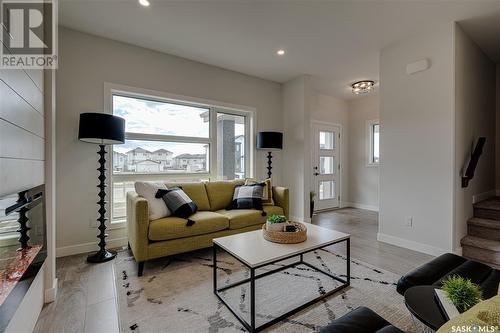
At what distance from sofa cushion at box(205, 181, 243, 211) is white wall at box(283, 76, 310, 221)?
1.44 metres

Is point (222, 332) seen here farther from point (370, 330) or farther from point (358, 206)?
point (358, 206)

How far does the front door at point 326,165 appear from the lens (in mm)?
5344

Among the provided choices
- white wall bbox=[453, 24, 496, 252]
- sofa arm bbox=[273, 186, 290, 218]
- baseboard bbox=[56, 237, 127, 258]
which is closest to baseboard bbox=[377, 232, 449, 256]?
white wall bbox=[453, 24, 496, 252]

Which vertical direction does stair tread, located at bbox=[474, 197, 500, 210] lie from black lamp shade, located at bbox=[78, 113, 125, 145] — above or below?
below

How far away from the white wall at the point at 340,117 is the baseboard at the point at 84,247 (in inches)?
153

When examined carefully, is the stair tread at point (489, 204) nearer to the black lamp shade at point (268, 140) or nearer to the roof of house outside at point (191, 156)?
the black lamp shade at point (268, 140)

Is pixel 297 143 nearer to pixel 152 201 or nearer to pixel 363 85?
pixel 363 85

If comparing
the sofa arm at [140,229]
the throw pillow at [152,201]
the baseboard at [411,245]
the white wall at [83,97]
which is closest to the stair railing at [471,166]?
the baseboard at [411,245]

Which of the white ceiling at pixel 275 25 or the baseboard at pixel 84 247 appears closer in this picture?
the white ceiling at pixel 275 25

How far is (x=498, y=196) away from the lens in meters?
3.75

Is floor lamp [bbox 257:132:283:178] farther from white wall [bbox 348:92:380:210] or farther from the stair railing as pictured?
white wall [bbox 348:92:380:210]

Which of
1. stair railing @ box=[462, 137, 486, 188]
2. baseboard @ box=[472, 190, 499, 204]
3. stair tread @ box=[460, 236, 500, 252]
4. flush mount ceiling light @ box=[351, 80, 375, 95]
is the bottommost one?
stair tread @ box=[460, 236, 500, 252]

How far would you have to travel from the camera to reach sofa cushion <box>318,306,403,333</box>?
3.23 feet

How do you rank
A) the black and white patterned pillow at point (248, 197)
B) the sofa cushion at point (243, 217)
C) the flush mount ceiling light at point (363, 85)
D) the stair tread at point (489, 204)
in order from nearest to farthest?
the sofa cushion at point (243, 217), the stair tread at point (489, 204), the black and white patterned pillow at point (248, 197), the flush mount ceiling light at point (363, 85)
